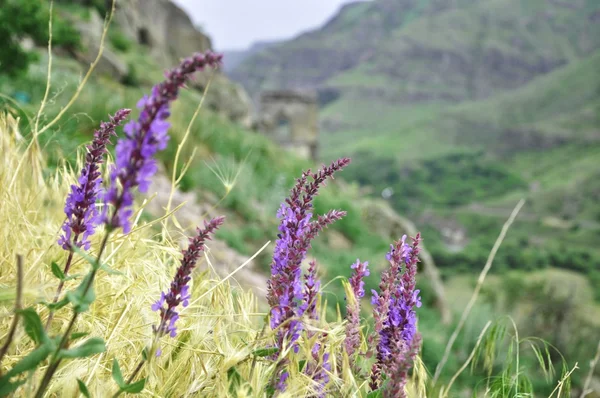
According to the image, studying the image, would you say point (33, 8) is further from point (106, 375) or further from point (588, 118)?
point (588, 118)

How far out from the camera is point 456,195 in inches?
5974

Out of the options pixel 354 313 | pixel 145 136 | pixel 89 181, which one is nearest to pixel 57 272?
pixel 89 181

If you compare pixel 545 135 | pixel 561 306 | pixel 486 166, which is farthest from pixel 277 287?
pixel 545 135

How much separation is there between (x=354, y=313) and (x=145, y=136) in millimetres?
814

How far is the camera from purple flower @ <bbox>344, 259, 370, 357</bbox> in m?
1.48

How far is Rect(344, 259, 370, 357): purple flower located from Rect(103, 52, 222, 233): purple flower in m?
0.69

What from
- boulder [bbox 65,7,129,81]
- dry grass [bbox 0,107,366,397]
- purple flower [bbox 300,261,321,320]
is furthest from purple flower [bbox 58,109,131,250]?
boulder [bbox 65,7,129,81]

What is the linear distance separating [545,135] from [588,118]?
1380 centimetres

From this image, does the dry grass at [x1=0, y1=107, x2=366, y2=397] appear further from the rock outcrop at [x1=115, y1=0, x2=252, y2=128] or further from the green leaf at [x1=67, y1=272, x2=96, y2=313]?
the rock outcrop at [x1=115, y1=0, x2=252, y2=128]

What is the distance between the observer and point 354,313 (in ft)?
4.83

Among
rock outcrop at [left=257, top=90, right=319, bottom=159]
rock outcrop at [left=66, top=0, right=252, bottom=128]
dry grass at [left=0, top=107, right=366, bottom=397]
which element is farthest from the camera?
rock outcrop at [left=257, top=90, right=319, bottom=159]

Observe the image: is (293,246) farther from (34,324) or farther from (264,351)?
(34,324)

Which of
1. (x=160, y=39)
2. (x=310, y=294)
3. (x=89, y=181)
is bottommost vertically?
(x=310, y=294)

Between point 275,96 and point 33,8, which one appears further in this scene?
point 275,96
